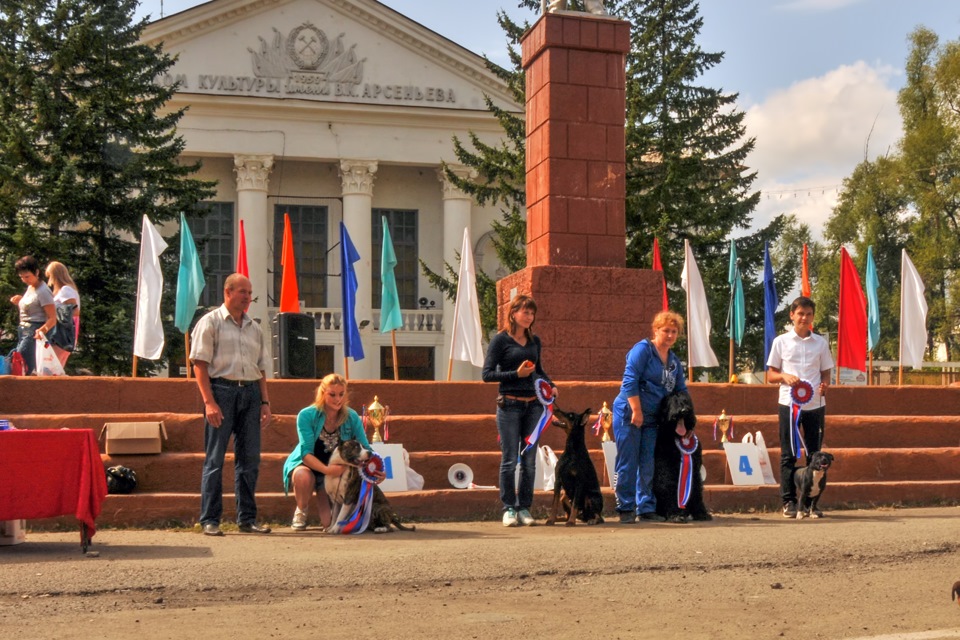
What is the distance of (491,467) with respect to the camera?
10992mm

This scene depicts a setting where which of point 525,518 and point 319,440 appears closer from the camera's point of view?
point 319,440

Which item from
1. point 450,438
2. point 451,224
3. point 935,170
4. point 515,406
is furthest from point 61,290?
point 935,170

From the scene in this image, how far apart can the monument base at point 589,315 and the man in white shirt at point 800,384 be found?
299 cm

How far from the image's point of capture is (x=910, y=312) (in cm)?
1736

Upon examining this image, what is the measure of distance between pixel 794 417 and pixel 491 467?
8.49ft

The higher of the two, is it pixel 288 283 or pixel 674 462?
pixel 288 283

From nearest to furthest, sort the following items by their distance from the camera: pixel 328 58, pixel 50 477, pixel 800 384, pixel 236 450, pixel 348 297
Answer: pixel 50 477 < pixel 236 450 < pixel 800 384 < pixel 348 297 < pixel 328 58

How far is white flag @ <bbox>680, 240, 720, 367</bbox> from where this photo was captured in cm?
1725

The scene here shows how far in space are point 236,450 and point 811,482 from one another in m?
4.57

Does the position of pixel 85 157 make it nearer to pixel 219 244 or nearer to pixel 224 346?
pixel 219 244

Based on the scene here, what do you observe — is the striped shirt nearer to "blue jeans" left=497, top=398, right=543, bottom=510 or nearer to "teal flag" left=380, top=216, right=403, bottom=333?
"blue jeans" left=497, top=398, right=543, bottom=510

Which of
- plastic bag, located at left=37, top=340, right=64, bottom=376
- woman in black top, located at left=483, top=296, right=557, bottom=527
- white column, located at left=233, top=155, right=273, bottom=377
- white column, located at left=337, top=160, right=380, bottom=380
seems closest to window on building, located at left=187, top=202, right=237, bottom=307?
white column, located at left=233, top=155, right=273, bottom=377

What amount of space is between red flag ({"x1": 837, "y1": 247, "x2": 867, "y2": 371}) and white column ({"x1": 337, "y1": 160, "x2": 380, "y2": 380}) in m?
23.4

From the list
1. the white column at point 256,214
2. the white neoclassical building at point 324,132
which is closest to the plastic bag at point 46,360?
the white neoclassical building at point 324,132
